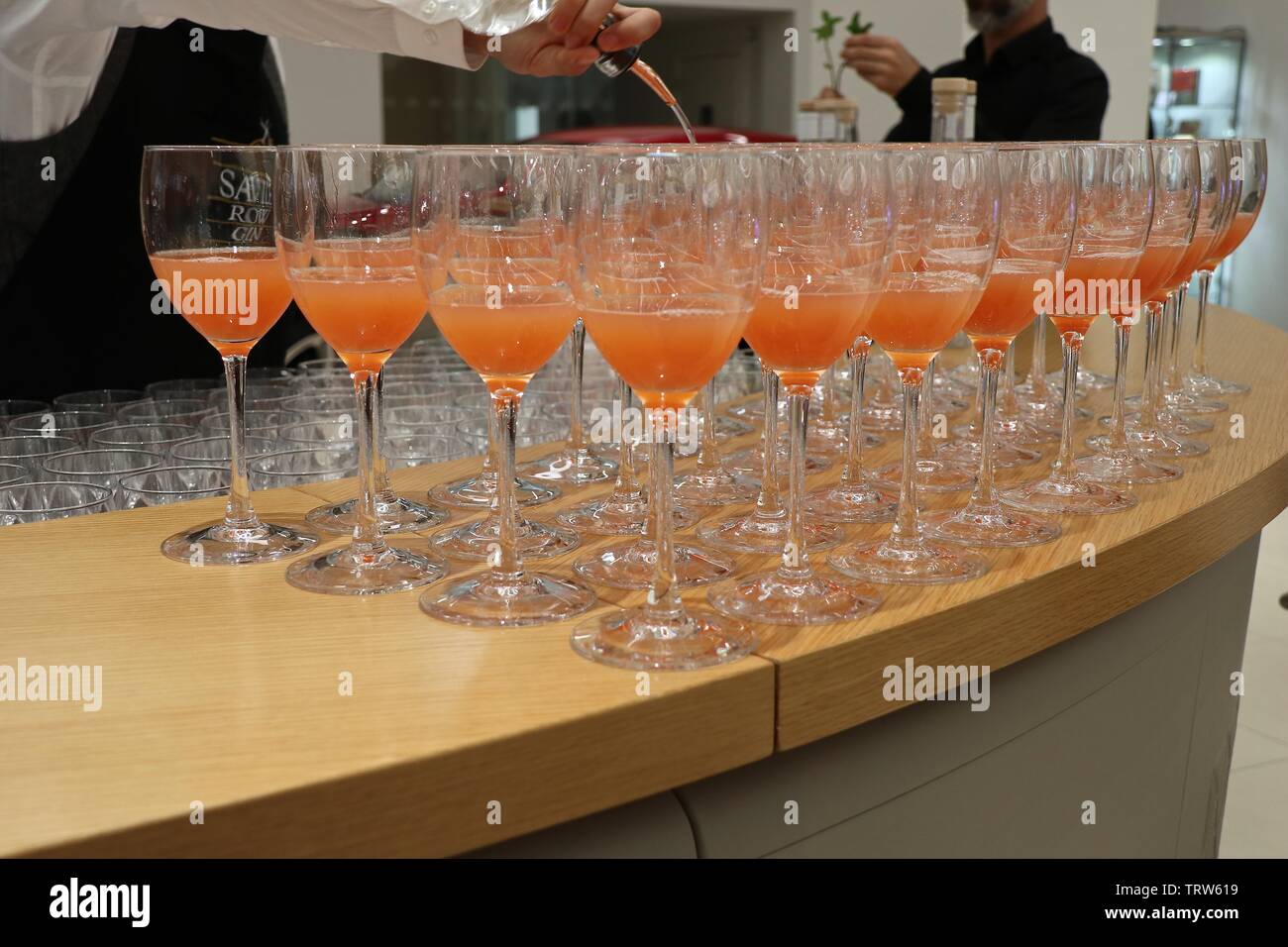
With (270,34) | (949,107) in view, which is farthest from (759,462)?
(949,107)

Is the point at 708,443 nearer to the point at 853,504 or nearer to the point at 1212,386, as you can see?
the point at 853,504

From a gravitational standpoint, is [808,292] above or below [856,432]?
above

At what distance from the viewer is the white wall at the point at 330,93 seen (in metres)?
5.11

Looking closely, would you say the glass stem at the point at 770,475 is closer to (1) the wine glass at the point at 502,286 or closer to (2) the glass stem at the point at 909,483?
(2) the glass stem at the point at 909,483

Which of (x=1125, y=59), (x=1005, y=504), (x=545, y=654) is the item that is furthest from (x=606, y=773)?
(x=1125, y=59)

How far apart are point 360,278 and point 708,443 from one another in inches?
18.3

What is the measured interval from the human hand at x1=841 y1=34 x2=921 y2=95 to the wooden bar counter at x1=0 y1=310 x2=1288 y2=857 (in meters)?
3.07

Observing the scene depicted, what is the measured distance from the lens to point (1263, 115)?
26.2 feet

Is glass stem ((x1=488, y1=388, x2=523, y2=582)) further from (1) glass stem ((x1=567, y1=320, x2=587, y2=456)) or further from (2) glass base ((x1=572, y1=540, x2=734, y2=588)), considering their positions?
(1) glass stem ((x1=567, y1=320, x2=587, y2=456))

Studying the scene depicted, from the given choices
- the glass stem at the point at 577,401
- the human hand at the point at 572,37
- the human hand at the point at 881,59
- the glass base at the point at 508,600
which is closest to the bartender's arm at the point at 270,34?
the human hand at the point at 572,37
